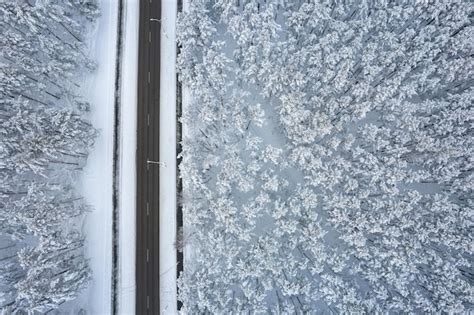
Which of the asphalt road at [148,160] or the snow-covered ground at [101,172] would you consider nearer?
the snow-covered ground at [101,172]

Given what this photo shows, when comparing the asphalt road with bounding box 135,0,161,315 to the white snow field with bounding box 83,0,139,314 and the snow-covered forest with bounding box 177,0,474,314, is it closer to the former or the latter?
the white snow field with bounding box 83,0,139,314

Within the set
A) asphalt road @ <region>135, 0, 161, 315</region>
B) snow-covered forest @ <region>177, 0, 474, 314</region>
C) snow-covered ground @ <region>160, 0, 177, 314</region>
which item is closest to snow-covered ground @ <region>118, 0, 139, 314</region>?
asphalt road @ <region>135, 0, 161, 315</region>

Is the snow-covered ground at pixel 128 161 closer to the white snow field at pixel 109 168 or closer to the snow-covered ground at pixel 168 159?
the white snow field at pixel 109 168

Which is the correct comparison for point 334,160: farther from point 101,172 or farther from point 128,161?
point 101,172

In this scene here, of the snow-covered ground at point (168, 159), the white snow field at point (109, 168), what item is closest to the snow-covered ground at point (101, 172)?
the white snow field at point (109, 168)

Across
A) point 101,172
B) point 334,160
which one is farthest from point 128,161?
point 334,160

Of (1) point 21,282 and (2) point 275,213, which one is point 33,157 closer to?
(1) point 21,282
